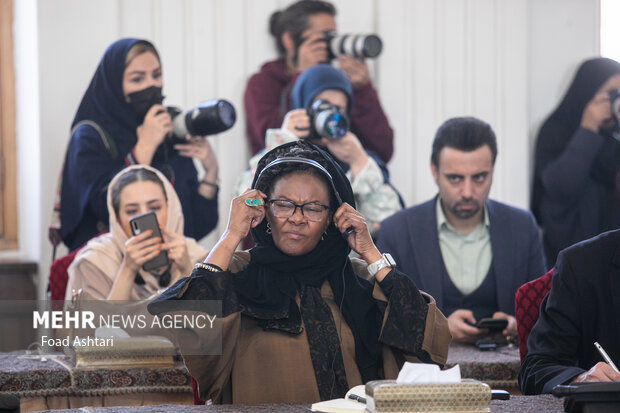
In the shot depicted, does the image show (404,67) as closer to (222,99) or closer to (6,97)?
(222,99)

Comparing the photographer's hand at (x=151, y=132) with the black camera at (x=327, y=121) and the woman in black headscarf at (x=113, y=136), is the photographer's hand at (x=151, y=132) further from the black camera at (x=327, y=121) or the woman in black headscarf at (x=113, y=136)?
the black camera at (x=327, y=121)

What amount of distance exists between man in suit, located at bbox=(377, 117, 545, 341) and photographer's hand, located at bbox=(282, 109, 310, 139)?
2.59 ft

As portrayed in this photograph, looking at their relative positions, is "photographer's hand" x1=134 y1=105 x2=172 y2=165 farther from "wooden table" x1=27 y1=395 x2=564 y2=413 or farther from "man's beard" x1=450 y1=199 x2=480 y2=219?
"wooden table" x1=27 y1=395 x2=564 y2=413

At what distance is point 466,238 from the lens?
12.2 ft

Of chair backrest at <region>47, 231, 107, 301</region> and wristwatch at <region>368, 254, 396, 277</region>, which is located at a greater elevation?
wristwatch at <region>368, 254, 396, 277</region>

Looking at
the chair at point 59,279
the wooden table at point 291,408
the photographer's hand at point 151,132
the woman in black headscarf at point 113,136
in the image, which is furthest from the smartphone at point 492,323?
the photographer's hand at point 151,132

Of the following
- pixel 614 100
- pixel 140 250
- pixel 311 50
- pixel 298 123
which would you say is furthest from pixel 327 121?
pixel 614 100

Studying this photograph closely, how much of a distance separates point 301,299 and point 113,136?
7.61 feet

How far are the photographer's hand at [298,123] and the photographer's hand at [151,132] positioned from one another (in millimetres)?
624

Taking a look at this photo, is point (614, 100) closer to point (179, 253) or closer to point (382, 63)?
point (382, 63)

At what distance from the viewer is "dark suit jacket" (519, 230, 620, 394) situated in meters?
2.17

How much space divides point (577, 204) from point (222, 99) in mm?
2180

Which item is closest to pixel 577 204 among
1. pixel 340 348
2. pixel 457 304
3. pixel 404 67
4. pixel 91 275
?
pixel 404 67

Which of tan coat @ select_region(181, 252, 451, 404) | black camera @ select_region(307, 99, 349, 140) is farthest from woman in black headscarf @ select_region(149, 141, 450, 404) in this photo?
black camera @ select_region(307, 99, 349, 140)
